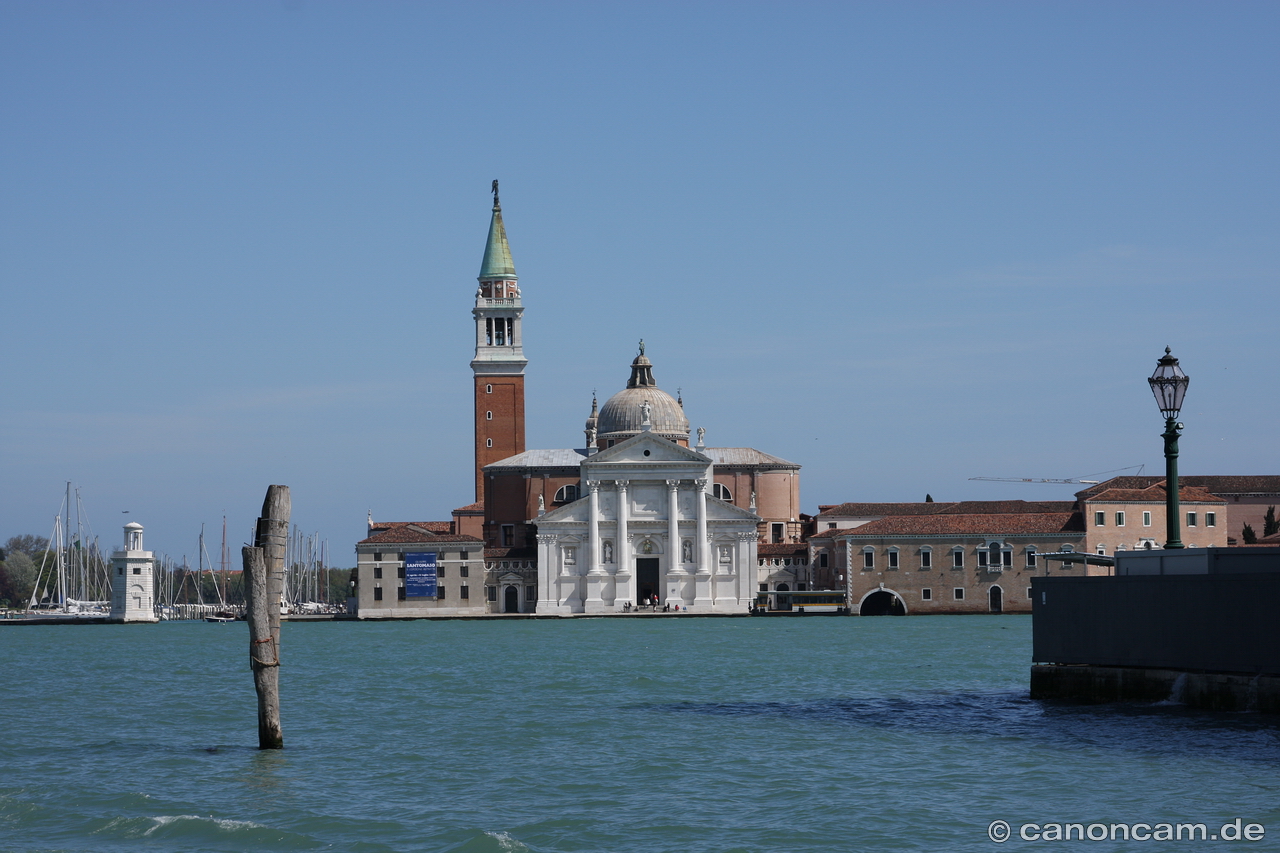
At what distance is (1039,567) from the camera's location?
6144cm

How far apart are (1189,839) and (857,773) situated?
4038 millimetres

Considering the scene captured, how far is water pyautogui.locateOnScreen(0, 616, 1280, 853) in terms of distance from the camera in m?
13.4

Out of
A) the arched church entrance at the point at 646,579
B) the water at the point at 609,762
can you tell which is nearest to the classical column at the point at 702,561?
the arched church entrance at the point at 646,579

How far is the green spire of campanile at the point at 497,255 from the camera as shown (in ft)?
262

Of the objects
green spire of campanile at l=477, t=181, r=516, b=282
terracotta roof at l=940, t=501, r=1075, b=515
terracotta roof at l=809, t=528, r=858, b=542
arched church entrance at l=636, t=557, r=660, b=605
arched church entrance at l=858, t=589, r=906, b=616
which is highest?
green spire of campanile at l=477, t=181, r=516, b=282

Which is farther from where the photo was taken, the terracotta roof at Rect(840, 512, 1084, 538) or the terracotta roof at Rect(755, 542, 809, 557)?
the terracotta roof at Rect(755, 542, 809, 557)

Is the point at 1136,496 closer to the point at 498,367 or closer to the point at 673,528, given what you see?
the point at 673,528

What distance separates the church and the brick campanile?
497 centimetres

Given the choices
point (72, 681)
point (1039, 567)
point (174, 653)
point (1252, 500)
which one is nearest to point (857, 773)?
point (72, 681)

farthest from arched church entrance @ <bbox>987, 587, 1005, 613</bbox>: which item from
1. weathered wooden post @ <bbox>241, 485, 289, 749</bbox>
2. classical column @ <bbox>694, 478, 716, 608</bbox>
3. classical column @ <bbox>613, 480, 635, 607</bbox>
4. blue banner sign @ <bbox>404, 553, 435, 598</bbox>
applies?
weathered wooden post @ <bbox>241, 485, 289, 749</bbox>

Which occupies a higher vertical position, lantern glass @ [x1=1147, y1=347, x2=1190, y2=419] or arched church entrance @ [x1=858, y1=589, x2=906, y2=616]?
lantern glass @ [x1=1147, y1=347, x2=1190, y2=419]

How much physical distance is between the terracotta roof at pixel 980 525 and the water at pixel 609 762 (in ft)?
106

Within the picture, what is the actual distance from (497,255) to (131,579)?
23.9m

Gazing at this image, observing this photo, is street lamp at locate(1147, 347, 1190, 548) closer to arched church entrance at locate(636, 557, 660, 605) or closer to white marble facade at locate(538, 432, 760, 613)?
white marble facade at locate(538, 432, 760, 613)
